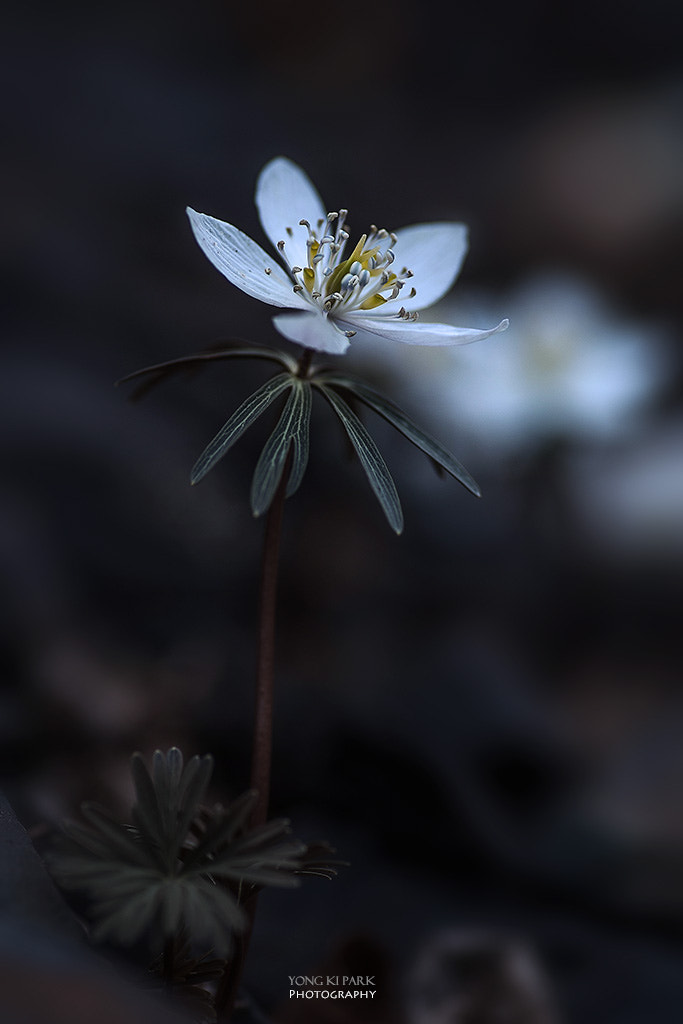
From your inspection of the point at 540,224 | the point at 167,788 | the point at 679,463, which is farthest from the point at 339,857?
the point at 540,224

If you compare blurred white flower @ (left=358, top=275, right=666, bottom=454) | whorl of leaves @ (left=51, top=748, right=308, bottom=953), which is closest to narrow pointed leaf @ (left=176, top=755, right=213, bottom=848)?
whorl of leaves @ (left=51, top=748, right=308, bottom=953)

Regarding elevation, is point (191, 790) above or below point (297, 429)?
below

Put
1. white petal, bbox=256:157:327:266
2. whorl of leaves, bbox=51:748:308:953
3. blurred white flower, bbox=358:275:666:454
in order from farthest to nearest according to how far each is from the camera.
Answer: blurred white flower, bbox=358:275:666:454 → white petal, bbox=256:157:327:266 → whorl of leaves, bbox=51:748:308:953

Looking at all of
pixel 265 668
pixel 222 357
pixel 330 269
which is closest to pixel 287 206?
pixel 330 269

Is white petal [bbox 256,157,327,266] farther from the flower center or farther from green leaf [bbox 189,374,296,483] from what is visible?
green leaf [bbox 189,374,296,483]

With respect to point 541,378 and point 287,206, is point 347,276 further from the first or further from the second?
point 541,378

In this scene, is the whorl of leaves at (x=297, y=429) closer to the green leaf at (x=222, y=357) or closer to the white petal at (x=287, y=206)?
the green leaf at (x=222, y=357)
